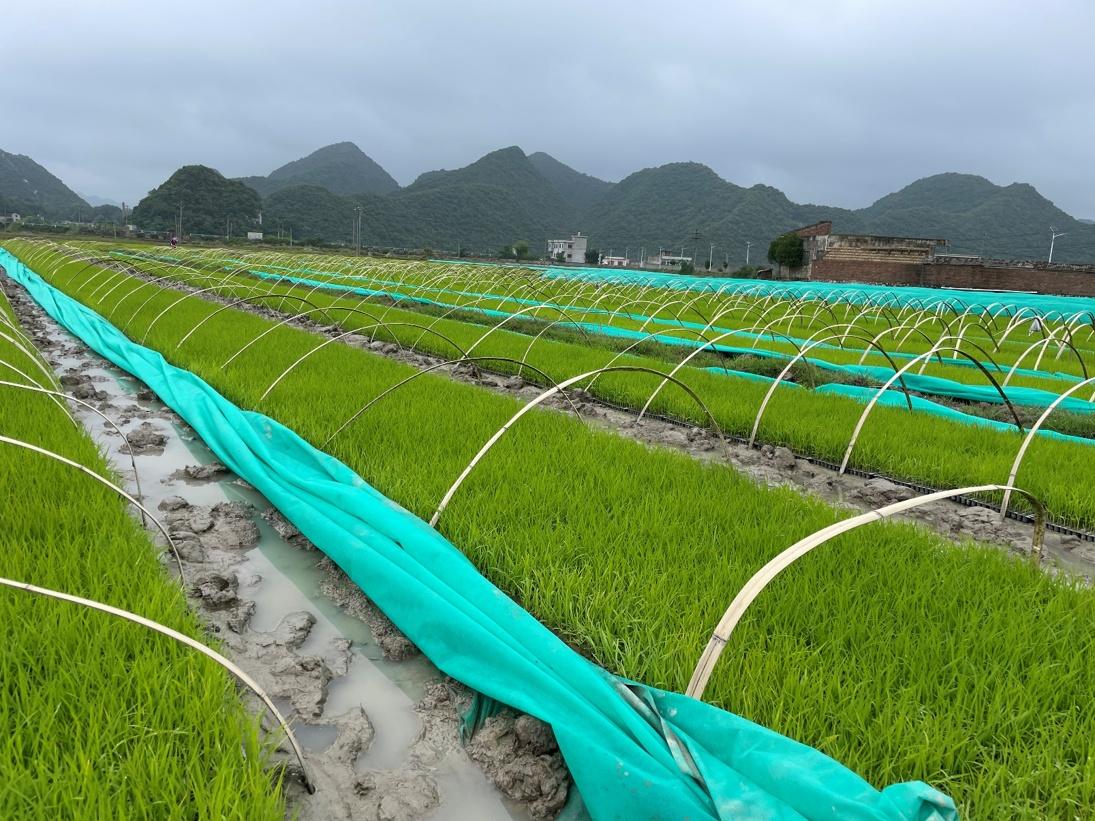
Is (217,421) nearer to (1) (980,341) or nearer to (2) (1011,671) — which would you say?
(2) (1011,671)

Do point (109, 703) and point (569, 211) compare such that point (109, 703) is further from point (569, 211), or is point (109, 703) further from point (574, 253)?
point (569, 211)

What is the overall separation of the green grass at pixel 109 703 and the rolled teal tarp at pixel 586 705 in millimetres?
592

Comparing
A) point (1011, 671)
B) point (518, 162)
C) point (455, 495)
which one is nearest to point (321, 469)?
point (455, 495)

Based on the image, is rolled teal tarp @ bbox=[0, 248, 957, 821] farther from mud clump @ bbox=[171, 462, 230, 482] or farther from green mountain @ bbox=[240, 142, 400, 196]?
green mountain @ bbox=[240, 142, 400, 196]

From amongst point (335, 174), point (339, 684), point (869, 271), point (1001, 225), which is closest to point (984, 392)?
point (339, 684)

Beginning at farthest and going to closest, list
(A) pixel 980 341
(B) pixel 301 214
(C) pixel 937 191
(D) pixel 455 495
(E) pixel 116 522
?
(C) pixel 937 191
(B) pixel 301 214
(A) pixel 980 341
(D) pixel 455 495
(E) pixel 116 522

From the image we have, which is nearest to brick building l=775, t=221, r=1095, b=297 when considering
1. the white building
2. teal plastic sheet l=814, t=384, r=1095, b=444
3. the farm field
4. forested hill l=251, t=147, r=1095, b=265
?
the farm field

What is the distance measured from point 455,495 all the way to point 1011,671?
2.09 meters

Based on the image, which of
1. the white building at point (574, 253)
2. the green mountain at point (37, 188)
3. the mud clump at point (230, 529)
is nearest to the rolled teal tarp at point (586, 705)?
the mud clump at point (230, 529)

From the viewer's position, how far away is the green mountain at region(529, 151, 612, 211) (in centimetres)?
10044

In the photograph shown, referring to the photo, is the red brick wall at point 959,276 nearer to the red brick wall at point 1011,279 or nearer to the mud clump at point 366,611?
the red brick wall at point 1011,279

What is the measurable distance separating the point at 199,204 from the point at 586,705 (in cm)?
6245

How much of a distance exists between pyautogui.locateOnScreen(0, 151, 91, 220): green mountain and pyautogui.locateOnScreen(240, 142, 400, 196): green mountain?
2099cm

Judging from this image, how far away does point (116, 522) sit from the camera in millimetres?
2465
